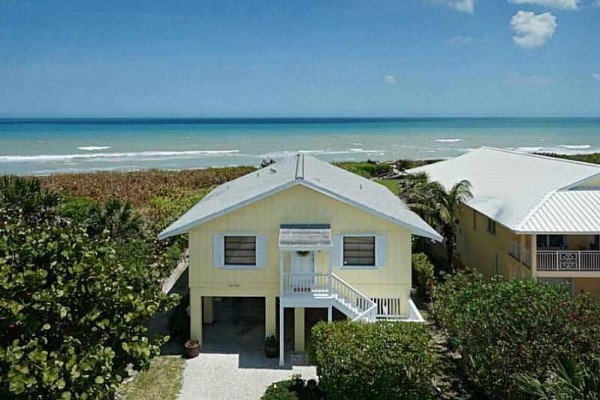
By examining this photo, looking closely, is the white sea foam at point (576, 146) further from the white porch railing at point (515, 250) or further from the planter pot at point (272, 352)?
the planter pot at point (272, 352)

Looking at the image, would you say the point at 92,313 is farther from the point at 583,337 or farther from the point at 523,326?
the point at 583,337

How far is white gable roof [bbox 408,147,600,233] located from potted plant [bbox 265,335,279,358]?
923 centimetres

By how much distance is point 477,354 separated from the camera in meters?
12.9

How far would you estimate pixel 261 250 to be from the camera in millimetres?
18484

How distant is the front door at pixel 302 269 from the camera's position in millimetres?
18031

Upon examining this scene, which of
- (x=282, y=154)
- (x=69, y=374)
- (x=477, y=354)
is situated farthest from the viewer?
(x=282, y=154)

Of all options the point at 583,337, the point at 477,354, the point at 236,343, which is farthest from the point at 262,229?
the point at 583,337

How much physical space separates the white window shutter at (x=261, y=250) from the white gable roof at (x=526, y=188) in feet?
28.8

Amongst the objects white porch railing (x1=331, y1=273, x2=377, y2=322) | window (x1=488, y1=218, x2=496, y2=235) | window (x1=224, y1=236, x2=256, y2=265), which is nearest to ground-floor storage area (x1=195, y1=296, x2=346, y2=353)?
white porch railing (x1=331, y1=273, x2=377, y2=322)

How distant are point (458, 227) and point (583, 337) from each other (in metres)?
16.7

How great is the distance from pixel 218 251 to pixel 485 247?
1274 centimetres

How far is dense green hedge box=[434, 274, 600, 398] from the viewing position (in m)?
12.1

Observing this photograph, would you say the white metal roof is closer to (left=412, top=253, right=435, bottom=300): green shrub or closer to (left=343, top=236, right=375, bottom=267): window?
(left=412, top=253, right=435, bottom=300): green shrub

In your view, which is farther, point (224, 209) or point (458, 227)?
point (458, 227)
